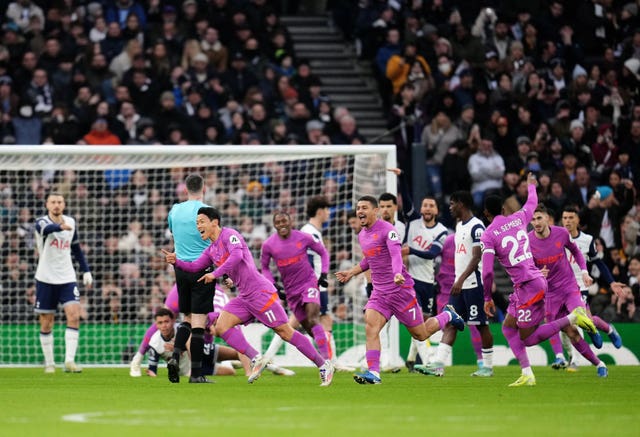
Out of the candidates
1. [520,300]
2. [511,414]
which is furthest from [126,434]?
[520,300]

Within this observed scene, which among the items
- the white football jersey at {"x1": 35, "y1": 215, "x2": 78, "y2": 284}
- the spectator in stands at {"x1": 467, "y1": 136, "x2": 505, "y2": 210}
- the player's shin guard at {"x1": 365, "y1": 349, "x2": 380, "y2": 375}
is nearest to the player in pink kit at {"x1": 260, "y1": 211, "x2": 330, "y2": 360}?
the white football jersey at {"x1": 35, "y1": 215, "x2": 78, "y2": 284}

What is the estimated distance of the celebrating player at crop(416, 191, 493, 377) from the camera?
15.7 metres

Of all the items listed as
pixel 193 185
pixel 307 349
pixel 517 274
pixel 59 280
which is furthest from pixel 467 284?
pixel 59 280

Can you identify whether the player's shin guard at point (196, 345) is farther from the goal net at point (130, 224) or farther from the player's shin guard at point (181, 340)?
the goal net at point (130, 224)

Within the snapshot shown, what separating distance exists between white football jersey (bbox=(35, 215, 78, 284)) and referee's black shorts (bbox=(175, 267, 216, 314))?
3.37 metres

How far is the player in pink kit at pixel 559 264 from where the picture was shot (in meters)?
16.0

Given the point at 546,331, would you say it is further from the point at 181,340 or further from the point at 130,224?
the point at 130,224

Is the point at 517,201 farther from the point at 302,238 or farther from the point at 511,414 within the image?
the point at 511,414

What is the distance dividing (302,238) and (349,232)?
5456mm

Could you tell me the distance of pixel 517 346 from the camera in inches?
549

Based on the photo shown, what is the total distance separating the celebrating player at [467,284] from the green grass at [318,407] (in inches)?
27.5

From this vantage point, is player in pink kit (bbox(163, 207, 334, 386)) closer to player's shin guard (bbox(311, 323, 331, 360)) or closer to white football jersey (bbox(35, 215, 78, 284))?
player's shin guard (bbox(311, 323, 331, 360))

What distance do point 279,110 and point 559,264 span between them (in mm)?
9498

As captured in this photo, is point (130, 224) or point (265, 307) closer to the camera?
point (265, 307)
